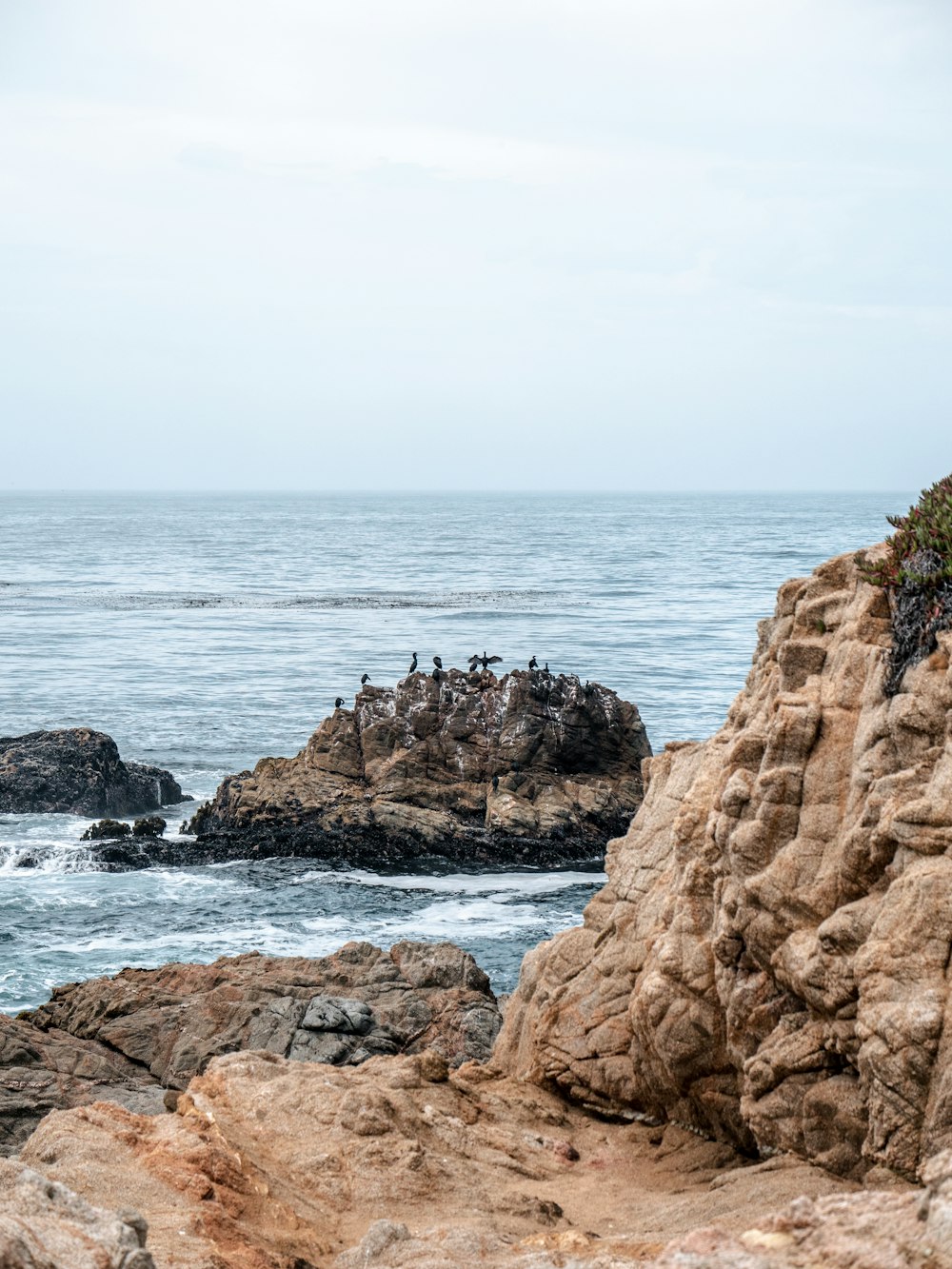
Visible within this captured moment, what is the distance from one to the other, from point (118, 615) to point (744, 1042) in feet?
231

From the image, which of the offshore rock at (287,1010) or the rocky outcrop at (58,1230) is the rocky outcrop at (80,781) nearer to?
the offshore rock at (287,1010)

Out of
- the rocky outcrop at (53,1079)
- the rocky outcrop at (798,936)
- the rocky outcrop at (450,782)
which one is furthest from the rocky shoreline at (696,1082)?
the rocky outcrop at (450,782)

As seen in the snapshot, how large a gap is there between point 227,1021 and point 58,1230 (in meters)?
11.9

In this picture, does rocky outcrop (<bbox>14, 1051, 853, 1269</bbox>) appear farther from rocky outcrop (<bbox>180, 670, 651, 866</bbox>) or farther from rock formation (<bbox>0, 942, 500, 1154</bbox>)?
rocky outcrop (<bbox>180, 670, 651, 866</bbox>)

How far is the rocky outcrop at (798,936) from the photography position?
833cm

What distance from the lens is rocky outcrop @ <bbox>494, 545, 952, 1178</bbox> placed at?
8328mm

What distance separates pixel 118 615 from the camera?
251 ft

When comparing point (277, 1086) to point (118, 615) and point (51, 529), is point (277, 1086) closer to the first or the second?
point (118, 615)

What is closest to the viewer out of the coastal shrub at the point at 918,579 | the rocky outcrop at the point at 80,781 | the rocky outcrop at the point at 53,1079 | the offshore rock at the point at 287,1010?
the coastal shrub at the point at 918,579

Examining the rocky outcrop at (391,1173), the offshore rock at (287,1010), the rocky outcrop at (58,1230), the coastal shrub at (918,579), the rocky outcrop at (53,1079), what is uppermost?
the coastal shrub at (918,579)

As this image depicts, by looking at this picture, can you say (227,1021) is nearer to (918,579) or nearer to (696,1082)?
(696,1082)

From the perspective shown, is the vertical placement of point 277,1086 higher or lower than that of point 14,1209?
lower

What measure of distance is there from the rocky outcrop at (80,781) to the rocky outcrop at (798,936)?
80.2ft

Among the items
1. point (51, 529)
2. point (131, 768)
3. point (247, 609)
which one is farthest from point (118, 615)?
point (51, 529)
